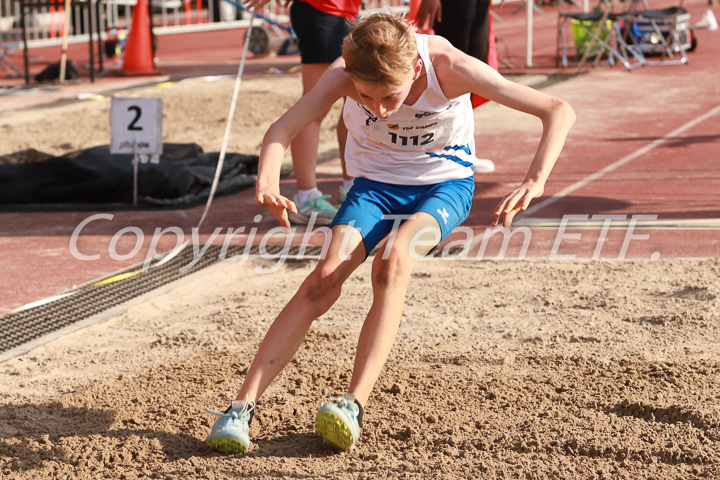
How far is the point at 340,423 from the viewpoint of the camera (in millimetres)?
3166

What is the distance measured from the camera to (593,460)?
10.4 feet

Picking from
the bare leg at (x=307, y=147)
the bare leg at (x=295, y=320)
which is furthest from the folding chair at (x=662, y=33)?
the bare leg at (x=295, y=320)

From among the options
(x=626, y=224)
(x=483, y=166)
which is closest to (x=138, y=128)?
(x=483, y=166)

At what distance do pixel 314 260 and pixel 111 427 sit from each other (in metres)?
2.24

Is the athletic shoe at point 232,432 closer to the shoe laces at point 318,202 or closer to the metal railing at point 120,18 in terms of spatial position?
the shoe laces at point 318,202

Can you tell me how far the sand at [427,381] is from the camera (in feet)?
10.5

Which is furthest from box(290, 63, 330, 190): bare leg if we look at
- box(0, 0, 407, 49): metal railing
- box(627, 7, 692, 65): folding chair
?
box(0, 0, 407, 49): metal railing

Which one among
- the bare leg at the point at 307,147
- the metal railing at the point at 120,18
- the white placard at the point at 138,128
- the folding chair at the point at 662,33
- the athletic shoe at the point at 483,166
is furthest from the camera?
the metal railing at the point at 120,18

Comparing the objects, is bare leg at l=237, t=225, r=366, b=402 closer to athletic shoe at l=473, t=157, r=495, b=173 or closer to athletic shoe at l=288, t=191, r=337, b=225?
athletic shoe at l=288, t=191, r=337, b=225

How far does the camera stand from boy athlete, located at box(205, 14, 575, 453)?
10.6 ft

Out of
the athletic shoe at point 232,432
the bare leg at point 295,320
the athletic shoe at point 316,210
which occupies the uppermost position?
the bare leg at point 295,320

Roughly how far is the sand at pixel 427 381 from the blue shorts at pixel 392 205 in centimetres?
68

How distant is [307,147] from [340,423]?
10.7ft

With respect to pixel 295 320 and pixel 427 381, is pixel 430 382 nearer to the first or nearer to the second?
pixel 427 381
